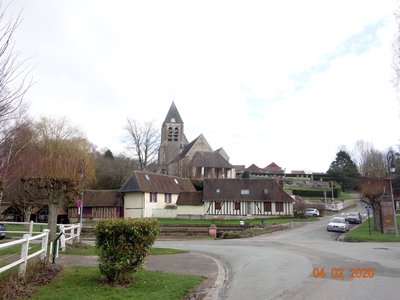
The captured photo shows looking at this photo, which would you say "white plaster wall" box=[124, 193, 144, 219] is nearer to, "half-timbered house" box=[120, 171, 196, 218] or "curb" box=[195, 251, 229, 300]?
"half-timbered house" box=[120, 171, 196, 218]

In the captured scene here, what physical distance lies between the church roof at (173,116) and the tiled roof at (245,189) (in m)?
38.3

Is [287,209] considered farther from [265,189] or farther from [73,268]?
[73,268]

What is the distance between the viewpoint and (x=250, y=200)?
139ft

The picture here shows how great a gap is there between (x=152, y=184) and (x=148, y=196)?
210cm

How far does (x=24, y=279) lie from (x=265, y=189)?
37.8 metres

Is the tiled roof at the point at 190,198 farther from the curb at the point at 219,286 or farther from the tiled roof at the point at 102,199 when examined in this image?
the curb at the point at 219,286

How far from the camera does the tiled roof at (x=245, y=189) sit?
42.6 m

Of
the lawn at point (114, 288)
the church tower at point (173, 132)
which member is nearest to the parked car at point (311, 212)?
the church tower at point (173, 132)

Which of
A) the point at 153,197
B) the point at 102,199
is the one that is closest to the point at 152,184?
the point at 153,197

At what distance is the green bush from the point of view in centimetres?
A: 768

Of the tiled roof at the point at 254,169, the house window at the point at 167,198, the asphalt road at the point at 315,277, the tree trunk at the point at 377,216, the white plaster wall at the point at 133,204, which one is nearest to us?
the asphalt road at the point at 315,277

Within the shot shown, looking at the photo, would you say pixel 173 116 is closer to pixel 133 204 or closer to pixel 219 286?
pixel 133 204

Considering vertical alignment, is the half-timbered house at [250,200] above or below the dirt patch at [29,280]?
above

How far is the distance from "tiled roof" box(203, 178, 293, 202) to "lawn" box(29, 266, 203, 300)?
1338 inches
